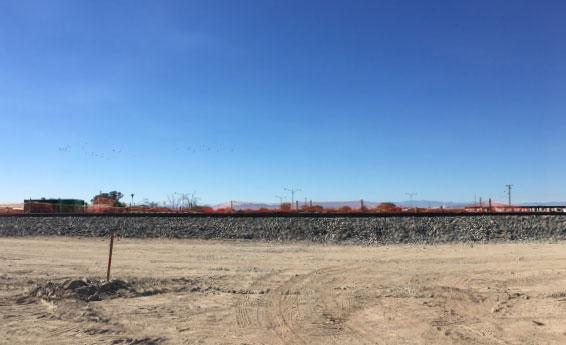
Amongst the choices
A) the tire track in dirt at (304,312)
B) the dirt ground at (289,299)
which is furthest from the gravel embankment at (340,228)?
the tire track in dirt at (304,312)

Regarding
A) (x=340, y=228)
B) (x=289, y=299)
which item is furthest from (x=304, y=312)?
(x=340, y=228)

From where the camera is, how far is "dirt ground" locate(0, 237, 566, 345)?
9.49m

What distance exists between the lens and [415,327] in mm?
10047

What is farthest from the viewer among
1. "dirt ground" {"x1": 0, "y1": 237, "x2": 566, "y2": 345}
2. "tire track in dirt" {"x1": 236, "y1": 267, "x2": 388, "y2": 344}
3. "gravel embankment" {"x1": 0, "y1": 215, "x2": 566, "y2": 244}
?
"gravel embankment" {"x1": 0, "y1": 215, "x2": 566, "y2": 244}

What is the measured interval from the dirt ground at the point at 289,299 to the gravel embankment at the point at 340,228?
5715 millimetres

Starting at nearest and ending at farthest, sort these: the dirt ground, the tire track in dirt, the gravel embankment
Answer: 1. the tire track in dirt
2. the dirt ground
3. the gravel embankment

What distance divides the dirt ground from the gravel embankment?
571 centimetres

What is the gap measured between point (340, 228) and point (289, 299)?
1626 cm

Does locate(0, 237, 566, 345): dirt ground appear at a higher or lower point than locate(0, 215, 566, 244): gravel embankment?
lower

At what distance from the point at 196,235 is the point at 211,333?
19.6 m

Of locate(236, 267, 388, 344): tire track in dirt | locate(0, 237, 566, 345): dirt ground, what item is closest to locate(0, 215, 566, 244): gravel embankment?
locate(0, 237, 566, 345): dirt ground

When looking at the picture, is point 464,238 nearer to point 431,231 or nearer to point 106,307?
point 431,231

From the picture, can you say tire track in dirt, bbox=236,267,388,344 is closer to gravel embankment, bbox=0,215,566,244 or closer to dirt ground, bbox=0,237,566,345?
dirt ground, bbox=0,237,566,345

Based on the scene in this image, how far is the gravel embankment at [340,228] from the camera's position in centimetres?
2764
